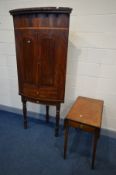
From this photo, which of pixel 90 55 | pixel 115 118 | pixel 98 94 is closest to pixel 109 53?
Answer: pixel 90 55

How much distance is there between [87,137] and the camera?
7.50ft

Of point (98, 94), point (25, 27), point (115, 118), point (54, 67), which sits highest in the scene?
point (25, 27)

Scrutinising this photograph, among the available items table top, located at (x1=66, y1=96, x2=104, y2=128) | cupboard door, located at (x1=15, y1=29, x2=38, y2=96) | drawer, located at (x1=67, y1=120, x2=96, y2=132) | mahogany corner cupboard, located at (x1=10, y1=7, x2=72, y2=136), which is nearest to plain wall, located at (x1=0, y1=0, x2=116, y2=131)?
table top, located at (x1=66, y1=96, x2=104, y2=128)

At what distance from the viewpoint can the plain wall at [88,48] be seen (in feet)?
6.11

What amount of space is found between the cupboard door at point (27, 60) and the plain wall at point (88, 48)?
0.55m

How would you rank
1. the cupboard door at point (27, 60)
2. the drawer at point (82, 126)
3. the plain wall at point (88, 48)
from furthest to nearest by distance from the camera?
1. the plain wall at point (88, 48)
2. the cupboard door at point (27, 60)
3. the drawer at point (82, 126)

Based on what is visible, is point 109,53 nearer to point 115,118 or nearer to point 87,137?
point 115,118

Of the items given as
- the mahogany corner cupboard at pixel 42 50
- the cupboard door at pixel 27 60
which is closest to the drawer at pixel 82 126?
A: the mahogany corner cupboard at pixel 42 50

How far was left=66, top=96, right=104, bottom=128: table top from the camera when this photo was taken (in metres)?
1.64

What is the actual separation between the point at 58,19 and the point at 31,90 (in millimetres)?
916

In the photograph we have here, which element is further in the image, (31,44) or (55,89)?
(55,89)

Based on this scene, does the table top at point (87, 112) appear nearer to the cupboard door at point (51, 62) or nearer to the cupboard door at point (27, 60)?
the cupboard door at point (51, 62)

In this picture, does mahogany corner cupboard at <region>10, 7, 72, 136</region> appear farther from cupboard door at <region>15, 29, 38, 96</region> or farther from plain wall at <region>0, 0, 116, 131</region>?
plain wall at <region>0, 0, 116, 131</region>

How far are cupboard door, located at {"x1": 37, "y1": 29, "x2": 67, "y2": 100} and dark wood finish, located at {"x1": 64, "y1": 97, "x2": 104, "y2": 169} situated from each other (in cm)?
28
